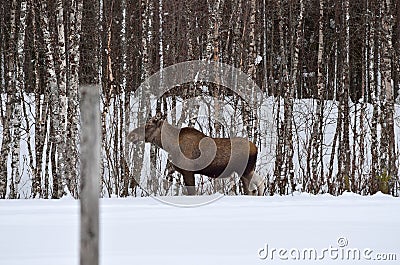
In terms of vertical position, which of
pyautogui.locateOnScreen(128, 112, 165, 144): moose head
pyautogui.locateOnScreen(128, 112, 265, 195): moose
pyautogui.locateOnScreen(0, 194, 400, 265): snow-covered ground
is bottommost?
pyautogui.locateOnScreen(0, 194, 400, 265): snow-covered ground

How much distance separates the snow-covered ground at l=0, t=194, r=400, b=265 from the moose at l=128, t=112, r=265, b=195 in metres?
2.64

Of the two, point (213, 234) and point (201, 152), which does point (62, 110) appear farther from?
point (213, 234)

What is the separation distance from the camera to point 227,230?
443 centimetres

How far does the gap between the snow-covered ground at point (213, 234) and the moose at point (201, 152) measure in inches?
104

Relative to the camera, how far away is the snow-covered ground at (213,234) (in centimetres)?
356

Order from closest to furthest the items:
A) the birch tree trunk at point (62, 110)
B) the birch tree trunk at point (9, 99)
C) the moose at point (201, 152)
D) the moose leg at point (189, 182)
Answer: the moose leg at point (189, 182) → the moose at point (201, 152) → the birch tree trunk at point (62, 110) → the birch tree trunk at point (9, 99)

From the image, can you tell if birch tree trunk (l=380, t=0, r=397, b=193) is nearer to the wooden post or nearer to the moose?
the moose

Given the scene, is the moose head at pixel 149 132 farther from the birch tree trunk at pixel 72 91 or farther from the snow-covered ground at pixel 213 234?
the snow-covered ground at pixel 213 234

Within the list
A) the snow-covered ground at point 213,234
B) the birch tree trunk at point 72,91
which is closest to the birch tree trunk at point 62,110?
the birch tree trunk at point 72,91

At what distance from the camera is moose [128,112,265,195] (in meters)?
8.80

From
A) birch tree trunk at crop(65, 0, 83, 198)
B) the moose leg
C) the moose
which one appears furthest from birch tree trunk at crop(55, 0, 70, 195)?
the moose leg

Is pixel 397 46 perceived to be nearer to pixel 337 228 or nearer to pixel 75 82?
pixel 75 82

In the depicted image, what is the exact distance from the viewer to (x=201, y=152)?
883 cm

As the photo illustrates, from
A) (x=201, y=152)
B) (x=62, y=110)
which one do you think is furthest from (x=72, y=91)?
(x=201, y=152)
